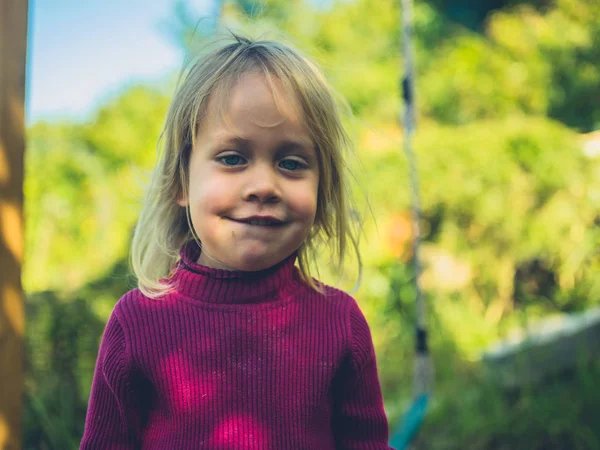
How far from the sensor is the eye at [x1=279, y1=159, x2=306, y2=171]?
4.28 feet

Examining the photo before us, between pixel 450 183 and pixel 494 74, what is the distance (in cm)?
258

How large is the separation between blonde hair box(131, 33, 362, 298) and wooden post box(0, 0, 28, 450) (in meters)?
0.60

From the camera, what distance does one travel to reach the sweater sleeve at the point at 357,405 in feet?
4.50

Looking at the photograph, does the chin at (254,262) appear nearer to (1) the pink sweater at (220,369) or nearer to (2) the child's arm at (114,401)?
(1) the pink sweater at (220,369)

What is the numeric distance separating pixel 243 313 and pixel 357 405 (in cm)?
31

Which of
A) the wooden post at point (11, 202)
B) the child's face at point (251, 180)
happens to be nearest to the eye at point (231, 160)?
the child's face at point (251, 180)

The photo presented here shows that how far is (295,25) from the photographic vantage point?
8.60 metres

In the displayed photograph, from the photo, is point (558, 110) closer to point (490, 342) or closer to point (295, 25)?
point (490, 342)

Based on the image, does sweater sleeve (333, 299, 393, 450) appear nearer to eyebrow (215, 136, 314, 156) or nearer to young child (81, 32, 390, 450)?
young child (81, 32, 390, 450)

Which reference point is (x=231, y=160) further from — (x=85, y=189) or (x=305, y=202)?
(x=85, y=189)

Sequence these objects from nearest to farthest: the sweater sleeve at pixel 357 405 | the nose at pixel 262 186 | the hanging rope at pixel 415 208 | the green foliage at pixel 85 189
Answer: the nose at pixel 262 186
the sweater sleeve at pixel 357 405
the hanging rope at pixel 415 208
the green foliage at pixel 85 189

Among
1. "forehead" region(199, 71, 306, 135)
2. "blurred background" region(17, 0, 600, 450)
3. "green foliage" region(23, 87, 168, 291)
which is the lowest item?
"green foliage" region(23, 87, 168, 291)

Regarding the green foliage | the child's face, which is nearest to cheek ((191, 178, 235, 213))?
the child's face

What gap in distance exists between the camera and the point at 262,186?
4.06ft
